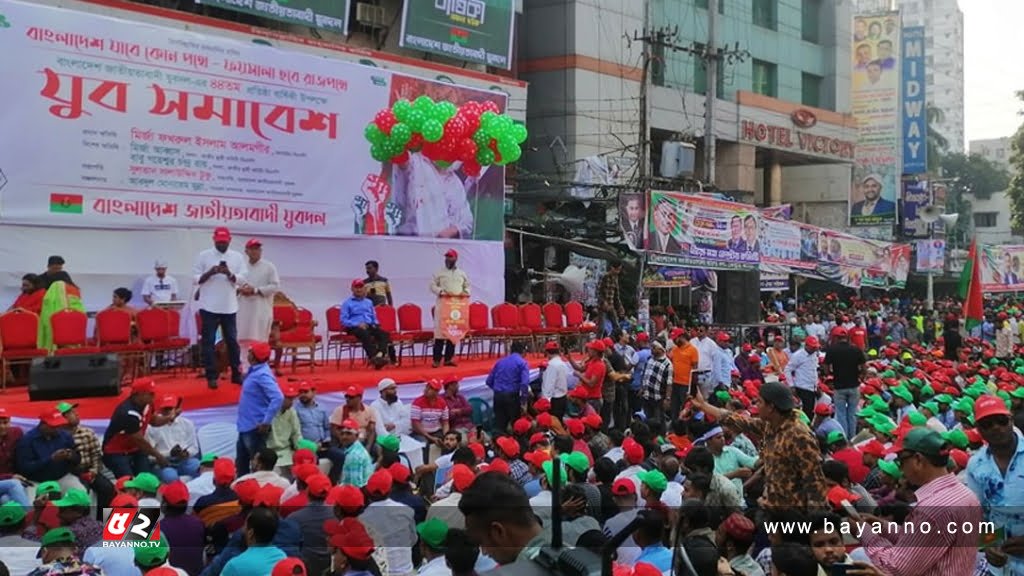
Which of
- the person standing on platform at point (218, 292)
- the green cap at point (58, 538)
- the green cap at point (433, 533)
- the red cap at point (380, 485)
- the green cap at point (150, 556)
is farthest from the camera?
the person standing on platform at point (218, 292)

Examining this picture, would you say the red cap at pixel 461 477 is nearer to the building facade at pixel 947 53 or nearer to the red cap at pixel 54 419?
the red cap at pixel 54 419

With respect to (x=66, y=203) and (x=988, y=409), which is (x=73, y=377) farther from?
(x=988, y=409)

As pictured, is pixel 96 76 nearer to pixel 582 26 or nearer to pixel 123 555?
pixel 123 555

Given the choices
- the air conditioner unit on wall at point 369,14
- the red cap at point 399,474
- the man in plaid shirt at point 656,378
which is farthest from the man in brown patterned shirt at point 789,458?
the air conditioner unit on wall at point 369,14

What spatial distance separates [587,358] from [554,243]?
360 inches

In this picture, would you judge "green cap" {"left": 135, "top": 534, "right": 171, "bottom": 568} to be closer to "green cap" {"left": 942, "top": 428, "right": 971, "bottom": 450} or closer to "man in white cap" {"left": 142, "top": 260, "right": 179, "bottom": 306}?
"green cap" {"left": 942, "top": 428, "right": 971, "bottom": 450}

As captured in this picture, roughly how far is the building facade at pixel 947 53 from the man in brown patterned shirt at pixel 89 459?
494 ft

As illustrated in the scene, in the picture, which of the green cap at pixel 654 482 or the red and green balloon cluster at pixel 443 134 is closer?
the green cap at pixel 654 482

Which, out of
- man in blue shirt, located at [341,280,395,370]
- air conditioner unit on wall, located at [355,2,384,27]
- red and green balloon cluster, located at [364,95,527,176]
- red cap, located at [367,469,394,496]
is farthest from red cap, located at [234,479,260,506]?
air conditioner unit on wall, located at [355,2,384,27]

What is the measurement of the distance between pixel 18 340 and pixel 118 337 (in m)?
1.02

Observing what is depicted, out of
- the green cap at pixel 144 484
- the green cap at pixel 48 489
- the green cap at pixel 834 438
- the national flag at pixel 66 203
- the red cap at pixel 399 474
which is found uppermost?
the national flag at pixel 66 203

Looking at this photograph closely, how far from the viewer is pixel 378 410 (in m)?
10.3

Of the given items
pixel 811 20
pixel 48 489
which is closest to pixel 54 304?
pixel 48 489

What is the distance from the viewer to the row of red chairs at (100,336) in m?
10.1
